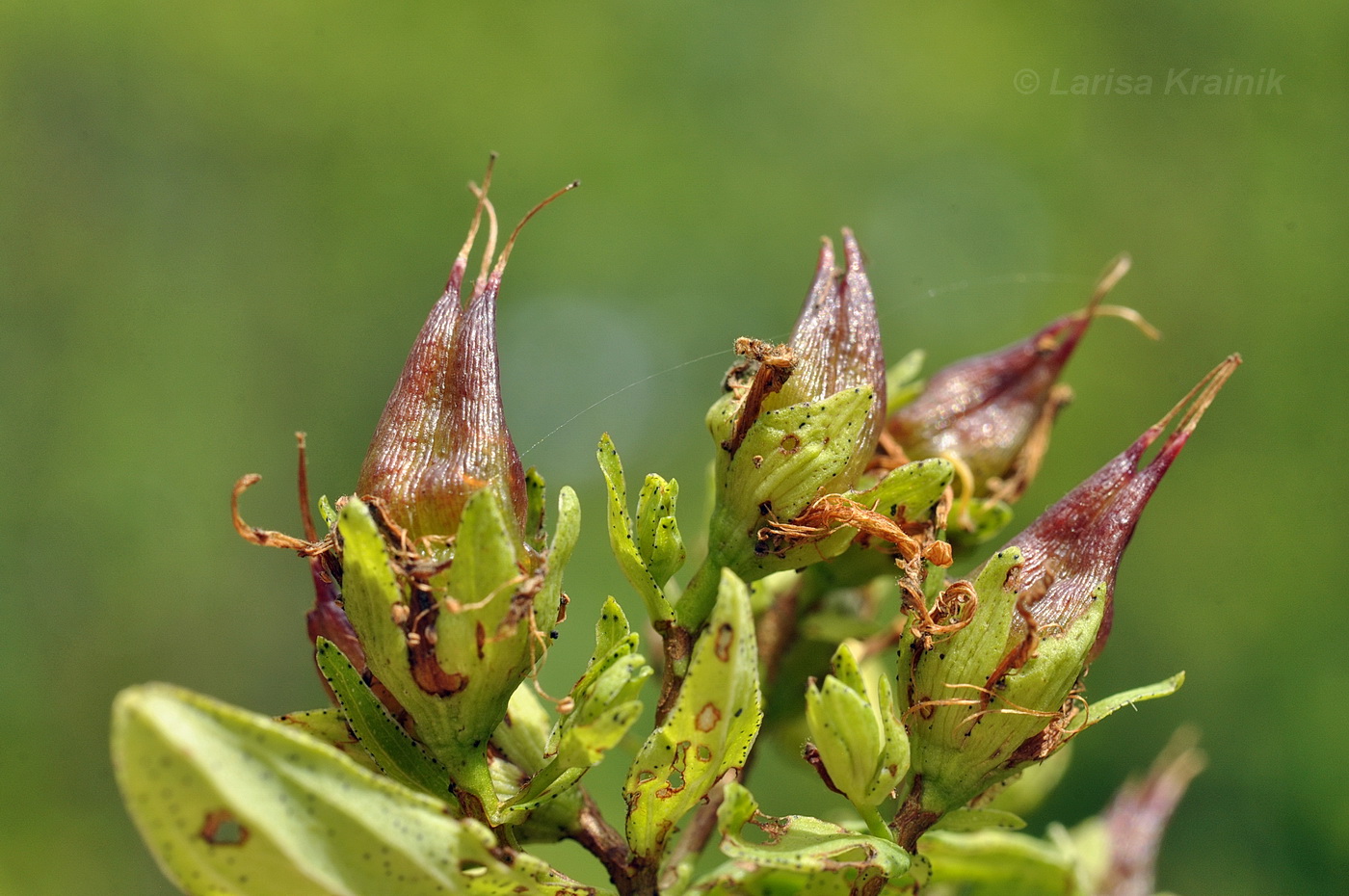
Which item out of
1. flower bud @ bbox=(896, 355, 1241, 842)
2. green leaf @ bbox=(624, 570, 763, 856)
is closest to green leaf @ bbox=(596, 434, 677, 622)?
green leaf @ bbox=(624, 570, 763, 856)

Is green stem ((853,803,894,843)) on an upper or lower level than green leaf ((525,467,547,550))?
lower

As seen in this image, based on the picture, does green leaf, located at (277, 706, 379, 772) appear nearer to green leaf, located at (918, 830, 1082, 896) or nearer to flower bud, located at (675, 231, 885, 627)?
flower bud, located at (675, 231, 885, 627)

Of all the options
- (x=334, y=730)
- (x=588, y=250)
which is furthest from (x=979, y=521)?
(x=588, y=250)

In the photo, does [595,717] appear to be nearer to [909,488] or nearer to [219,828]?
[219,828]

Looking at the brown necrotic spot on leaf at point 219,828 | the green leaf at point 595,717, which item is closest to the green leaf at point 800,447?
the green leaf at point 595,717

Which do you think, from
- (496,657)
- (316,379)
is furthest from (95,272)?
(496,657)

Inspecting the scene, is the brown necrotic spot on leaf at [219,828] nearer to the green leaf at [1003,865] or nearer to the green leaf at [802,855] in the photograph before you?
the green leaf at [802,855]
